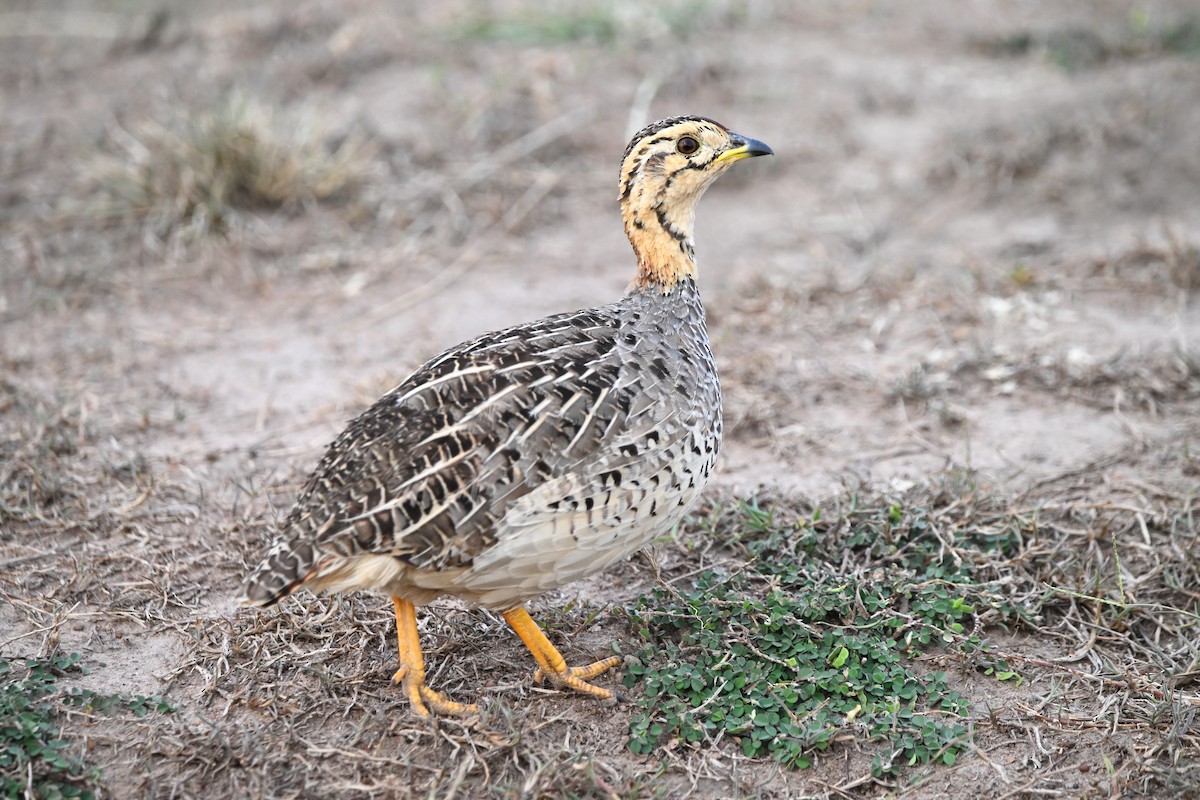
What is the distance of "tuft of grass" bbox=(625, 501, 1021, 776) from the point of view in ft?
12.5

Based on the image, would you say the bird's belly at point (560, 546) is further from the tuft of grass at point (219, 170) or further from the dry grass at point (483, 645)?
the tuft of grass at point (219, 170)

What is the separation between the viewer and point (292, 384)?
6.39 meters

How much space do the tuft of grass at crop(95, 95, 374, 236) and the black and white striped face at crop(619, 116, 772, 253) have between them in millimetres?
4026

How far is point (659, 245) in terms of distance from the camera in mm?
4586

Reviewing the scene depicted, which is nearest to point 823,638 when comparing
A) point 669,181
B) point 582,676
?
point 582,676

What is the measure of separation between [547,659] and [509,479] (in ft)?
2.56

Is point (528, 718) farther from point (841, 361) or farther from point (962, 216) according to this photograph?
point (962, 216)

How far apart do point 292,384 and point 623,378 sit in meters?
3.03

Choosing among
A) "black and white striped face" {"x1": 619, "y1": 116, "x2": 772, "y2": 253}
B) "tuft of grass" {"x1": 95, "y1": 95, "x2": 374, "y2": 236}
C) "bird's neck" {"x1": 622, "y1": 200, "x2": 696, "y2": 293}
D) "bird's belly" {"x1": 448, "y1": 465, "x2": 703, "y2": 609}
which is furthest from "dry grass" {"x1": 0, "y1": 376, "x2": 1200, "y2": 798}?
"tuft of grass" {"x1": 95, "y1": 95, "x2": 374, "y2": 236}

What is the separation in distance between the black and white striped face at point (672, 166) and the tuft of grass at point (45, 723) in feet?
8.32

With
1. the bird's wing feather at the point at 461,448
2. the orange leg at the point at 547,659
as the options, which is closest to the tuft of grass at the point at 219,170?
Answer: the bird's wing feather at the point at 461,448

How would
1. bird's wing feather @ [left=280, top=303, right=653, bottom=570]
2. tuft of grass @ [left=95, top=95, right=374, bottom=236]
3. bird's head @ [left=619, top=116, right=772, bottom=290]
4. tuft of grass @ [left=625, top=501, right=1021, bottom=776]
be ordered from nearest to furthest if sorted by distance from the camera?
bird's wing feather @ [left=280, top=303, right=653, bottom=570] < tuft of grass @ [left=625, top=501, right=1021, bottom=776] < bird's head @ [left=619, top=116, right=772, bottom=290] < tuft of grass @ [left=95, top=95, right=374, bottom=236]

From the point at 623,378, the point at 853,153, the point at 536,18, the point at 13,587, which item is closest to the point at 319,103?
the point at 536,18

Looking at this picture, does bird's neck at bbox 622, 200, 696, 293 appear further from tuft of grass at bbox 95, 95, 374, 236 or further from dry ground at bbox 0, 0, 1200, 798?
tuft of grass at bbox 95, 95, 374, 236
